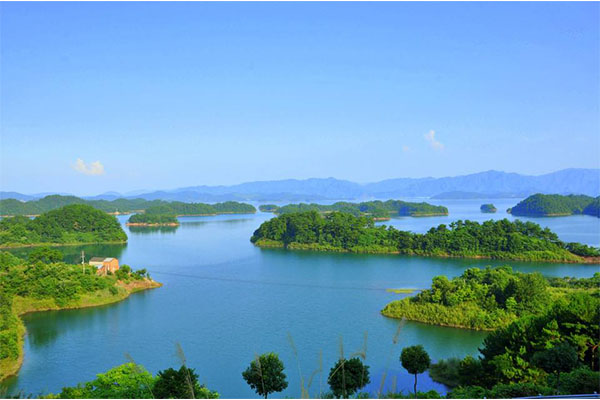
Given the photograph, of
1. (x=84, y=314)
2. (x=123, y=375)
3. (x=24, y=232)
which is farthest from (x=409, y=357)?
(x=24, y=232)

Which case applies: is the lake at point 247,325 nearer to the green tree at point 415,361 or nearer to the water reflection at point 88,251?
the green tree at point 415,361

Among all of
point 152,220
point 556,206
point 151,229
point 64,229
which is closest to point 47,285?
point 64,229

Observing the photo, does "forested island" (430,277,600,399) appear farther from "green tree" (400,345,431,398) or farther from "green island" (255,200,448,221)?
"green island" (255,200,448,221)

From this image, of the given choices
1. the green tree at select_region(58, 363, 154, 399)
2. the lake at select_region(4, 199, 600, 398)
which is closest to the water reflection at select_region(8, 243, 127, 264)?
the lake at select_region(4, 199, 600, 398)

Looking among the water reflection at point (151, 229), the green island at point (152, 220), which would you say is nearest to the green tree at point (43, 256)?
the water reflection at point (151, 229)

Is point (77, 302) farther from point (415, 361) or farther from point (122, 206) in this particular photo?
point (122, 206)
